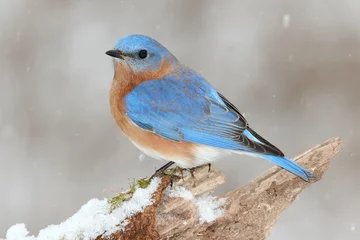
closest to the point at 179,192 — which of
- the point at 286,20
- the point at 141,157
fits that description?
the point at 141,157

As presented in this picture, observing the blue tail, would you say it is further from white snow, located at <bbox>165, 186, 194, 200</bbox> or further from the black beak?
the black beak

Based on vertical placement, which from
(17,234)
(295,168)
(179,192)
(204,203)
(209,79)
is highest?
(209,79)

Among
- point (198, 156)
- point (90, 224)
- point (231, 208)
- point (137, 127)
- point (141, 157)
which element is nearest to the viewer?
point (90, 224)

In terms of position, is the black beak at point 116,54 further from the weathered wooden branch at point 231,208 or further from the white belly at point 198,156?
the weathered wooden branch at point 231,208

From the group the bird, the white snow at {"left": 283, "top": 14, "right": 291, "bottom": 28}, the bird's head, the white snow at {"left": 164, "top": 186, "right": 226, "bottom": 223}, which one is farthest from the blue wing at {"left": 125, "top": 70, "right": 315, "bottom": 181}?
the white snow at {"left": 283, "top": 14, "right": 291, "bottom": 28}

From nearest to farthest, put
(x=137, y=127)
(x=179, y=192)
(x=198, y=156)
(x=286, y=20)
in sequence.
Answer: (x=179, y=192) → (x=198, y=156) → (x=137, y=127) → (x=286, y=20)

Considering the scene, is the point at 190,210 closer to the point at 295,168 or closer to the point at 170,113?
the point at 295,168

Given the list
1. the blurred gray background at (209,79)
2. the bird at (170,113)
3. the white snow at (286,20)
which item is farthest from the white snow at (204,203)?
the white snow at (286,20)
